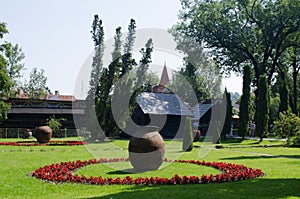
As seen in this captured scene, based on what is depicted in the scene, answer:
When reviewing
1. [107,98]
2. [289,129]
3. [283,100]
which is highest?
[283,100]

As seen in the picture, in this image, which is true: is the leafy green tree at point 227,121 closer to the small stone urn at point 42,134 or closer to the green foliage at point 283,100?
the green foliage at point 283,100

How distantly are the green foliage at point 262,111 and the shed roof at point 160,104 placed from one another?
31.7ft

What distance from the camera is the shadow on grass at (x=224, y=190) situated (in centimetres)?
921

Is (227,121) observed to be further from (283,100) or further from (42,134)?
(42,134)

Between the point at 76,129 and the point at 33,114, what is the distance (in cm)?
615

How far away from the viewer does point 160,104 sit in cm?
4038

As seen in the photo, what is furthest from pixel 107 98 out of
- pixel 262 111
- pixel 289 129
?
pixel 289 129

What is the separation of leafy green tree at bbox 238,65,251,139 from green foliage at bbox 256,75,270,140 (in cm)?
204

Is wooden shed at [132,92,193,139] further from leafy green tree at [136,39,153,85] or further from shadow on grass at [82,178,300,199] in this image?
shadow on grass at [82,178,300,199]

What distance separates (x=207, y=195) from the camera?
9312mm

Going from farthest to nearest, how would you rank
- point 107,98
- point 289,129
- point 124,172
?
point 107,98, point 289,129, point 124,172

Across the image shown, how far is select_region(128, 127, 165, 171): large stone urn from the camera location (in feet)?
44.9

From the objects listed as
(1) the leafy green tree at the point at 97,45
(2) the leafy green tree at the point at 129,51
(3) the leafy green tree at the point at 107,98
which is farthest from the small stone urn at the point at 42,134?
(1) the leafy green tree at the point at 97,45

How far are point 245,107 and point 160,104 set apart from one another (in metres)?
9.17
